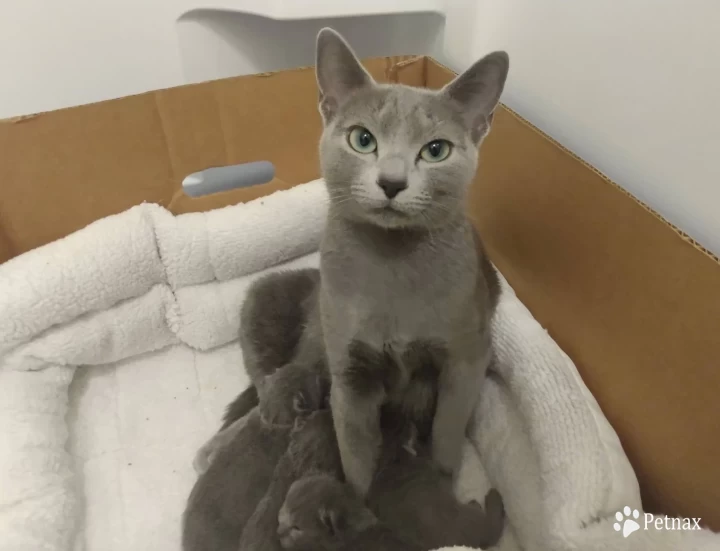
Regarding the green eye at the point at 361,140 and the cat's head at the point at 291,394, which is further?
the cat's head at the point at 291,394

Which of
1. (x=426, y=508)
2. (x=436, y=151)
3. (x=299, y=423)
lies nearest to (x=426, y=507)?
(x=426, y=508)

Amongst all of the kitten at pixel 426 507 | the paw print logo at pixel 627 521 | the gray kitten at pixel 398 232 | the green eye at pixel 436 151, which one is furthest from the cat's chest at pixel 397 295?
the paw print logo at pixel 627 521

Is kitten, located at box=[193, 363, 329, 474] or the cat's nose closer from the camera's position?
the cat's nose

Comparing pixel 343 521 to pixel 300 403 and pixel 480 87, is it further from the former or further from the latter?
pixel 480 87

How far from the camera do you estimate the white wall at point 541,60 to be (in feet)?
2.91

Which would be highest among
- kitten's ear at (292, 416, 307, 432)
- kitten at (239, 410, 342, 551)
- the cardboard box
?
the cardboard box

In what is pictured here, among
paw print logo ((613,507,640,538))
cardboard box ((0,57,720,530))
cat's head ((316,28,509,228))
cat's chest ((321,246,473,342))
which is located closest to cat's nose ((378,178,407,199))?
cat's head ((316,28,509,228))

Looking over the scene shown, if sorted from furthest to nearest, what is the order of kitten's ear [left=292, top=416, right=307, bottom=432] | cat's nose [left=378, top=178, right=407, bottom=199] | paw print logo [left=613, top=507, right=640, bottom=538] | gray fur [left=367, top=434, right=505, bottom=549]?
kitten's ear [left=292, top=416, right=307, bottom=432]
gray fur [left=367, top=434, right=505, bottom=549]
paw print logo [left=613, top=507, right=640, bottom=538]
cat's nose [left=378, top=178, right=407, bottom=199]

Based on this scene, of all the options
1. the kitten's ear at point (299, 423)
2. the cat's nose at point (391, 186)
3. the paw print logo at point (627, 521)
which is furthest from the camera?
the kitten's ear at point (299, 423)

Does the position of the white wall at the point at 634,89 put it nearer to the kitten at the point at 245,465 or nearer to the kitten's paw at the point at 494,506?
the kitten's paw at the point at 494,506

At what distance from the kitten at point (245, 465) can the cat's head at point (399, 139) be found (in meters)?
0.37

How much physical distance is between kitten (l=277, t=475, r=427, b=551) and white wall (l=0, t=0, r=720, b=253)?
65 cm

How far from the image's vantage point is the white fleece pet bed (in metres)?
0.91

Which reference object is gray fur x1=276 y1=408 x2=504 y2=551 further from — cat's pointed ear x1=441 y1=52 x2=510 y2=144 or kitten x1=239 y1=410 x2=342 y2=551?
cat's pointed ear x1=441 y1=52 x2=510 y2=144
